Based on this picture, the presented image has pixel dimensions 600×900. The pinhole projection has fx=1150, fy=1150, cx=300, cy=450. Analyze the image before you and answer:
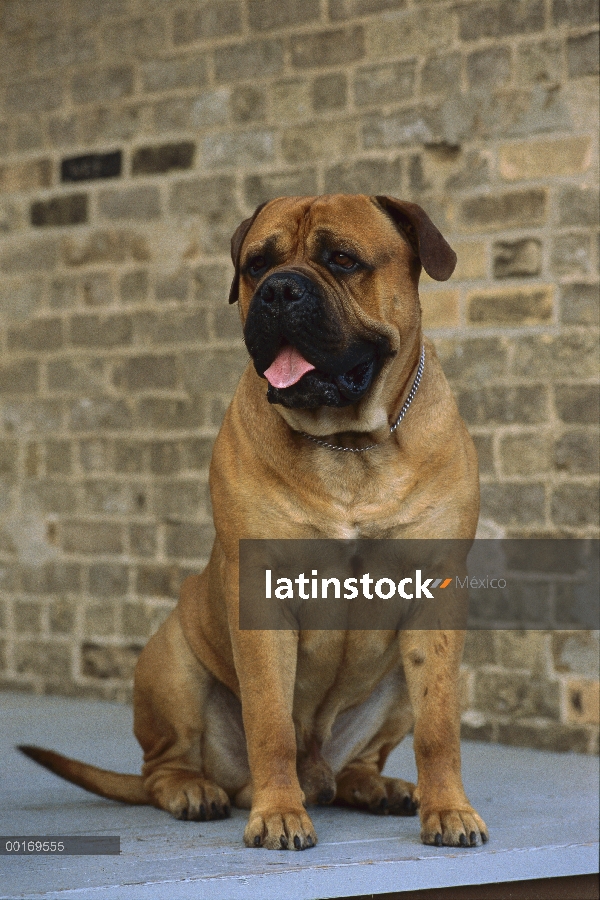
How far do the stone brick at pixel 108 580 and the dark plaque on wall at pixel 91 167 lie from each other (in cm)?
213

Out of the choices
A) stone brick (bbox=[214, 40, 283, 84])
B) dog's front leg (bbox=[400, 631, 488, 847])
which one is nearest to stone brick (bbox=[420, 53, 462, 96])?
stone brick (bbox=[214, 40, 283, 84])

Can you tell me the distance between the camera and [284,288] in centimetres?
258

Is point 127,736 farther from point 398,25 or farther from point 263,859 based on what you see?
point 398,25

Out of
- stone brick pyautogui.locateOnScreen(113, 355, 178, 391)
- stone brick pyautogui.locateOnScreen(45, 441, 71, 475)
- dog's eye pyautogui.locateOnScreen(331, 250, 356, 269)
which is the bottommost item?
stone brick pyautogui.locateOnScreen(45, 441, 71, 475)

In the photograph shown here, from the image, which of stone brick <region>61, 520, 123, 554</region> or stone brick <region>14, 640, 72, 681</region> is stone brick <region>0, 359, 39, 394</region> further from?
stone brick <region>14, 640, 72, 681</region>

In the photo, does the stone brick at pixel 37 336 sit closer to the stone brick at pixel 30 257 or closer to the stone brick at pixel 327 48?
the stone brick at pixel 30 257

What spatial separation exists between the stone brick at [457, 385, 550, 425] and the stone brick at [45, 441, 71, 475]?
2.31m

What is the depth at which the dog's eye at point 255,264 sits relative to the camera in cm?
282

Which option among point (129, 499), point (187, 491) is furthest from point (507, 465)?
point (129, 499)

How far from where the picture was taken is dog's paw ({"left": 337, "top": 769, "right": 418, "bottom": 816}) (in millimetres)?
3090

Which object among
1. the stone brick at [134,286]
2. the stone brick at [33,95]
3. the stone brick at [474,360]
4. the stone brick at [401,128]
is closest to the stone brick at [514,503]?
the stone brick at [474,360]

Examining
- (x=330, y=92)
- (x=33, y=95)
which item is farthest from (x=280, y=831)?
(x=33, y=95)

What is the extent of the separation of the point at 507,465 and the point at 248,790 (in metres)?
2.50

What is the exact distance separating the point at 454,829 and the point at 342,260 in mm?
1341
